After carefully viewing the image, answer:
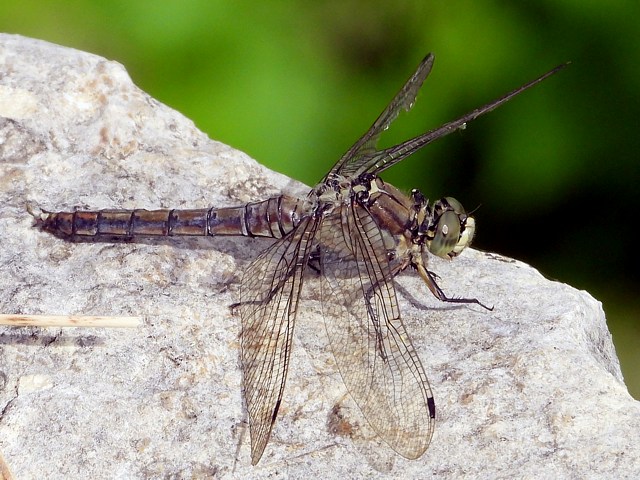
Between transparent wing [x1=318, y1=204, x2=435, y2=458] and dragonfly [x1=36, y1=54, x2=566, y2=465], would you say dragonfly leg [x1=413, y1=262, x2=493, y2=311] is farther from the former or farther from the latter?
transparent wing [x1=318, y1=204, x2=435, y2=458]

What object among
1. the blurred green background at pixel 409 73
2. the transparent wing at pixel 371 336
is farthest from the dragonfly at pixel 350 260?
the blurred green background at pixel 409 73

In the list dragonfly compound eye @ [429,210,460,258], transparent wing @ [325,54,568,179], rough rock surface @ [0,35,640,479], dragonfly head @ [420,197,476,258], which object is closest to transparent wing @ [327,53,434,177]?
transparent wing @ [325,54,568,179]

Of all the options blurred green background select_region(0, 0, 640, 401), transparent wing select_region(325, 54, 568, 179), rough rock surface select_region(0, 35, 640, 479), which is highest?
blurred green background select_region(0, 0, 640, 401)

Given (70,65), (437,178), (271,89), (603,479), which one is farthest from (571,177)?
(70,65)

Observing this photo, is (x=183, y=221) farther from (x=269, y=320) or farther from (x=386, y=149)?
(x=386, y=149)

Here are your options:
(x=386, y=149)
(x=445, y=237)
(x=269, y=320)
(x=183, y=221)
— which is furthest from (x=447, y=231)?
(x=183, y=221)

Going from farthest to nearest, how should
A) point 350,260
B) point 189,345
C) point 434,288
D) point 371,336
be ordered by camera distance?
point 350,260 → point 434,288 → point 371,336 → point 189,345
